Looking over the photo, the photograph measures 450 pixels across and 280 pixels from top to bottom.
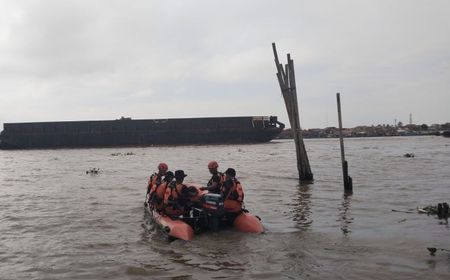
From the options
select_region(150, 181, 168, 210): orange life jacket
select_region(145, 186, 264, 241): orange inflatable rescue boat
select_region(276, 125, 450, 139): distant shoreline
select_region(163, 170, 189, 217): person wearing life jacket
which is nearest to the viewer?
select_region(145, 186, 264, 241): orange inflatable rescue boat

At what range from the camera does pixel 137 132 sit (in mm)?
70125

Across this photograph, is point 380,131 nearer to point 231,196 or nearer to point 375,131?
point 375,131

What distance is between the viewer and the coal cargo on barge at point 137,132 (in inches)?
2749

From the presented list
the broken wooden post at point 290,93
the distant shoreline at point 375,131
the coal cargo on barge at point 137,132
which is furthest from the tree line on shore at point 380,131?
the broken wooden post at point 290,93

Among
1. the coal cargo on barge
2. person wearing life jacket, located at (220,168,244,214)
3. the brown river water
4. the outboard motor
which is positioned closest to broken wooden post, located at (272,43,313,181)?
the brown river water

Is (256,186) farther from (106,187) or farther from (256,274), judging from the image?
(256,274)

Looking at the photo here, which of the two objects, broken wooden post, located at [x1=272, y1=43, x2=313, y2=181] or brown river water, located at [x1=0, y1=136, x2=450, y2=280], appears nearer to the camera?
brown river water, located at [x1=0, y1=136, x2=450, y2=280]

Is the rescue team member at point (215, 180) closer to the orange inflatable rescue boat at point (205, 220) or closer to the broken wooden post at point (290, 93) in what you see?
the orange inflatable rescue boat at point (205, 220)

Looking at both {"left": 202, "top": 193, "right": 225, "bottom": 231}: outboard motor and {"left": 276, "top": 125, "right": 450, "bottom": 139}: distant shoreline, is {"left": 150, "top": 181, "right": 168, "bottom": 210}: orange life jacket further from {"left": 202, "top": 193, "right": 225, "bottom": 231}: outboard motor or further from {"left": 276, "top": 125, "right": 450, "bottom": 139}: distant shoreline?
{"left": 276, "top": 125, "right": 450, "bottom": 139}: distant shoreline

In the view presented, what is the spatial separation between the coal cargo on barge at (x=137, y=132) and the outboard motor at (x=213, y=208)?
6026 centimetres

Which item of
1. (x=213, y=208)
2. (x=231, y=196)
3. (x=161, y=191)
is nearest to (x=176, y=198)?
(x=161, y=191)

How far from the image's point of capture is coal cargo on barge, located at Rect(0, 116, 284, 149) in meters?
69.8

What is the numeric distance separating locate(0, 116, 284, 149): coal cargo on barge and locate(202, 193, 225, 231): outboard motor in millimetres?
60265

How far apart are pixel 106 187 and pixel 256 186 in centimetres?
667
